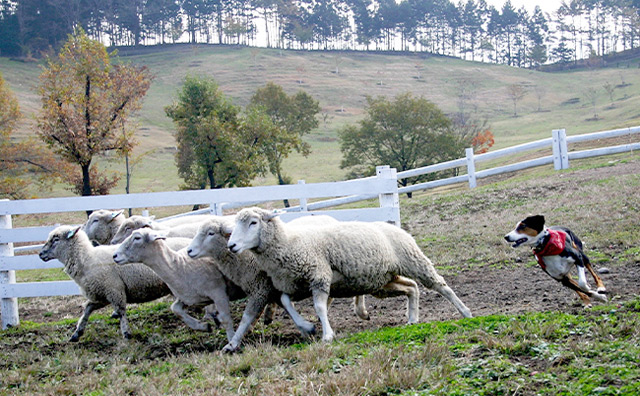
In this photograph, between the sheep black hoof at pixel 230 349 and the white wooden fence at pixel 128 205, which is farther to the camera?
the white wooden fence at pixel 128 205

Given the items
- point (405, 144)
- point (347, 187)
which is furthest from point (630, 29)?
point (347, 187)

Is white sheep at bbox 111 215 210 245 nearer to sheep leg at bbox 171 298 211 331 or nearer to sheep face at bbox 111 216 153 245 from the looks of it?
sheep face at bbox 111 216 153 245

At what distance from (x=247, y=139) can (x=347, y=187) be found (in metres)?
24.8

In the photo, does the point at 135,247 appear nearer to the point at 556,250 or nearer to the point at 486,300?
the point at 486,300

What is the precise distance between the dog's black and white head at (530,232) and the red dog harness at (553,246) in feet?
0.33

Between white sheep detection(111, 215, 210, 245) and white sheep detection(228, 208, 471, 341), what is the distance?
1817 mm

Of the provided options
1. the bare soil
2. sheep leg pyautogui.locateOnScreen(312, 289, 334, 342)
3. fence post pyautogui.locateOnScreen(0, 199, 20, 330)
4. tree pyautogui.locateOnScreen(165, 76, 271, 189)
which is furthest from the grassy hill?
sheep leg pyautogui.locateOnScreen(312, 289, 334, 342)

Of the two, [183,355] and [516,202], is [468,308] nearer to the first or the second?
[183,355]

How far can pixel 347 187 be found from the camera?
8.66 meters

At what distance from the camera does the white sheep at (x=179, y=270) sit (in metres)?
7.00

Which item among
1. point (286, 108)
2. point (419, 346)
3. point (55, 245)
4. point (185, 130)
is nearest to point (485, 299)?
point (419, 346)

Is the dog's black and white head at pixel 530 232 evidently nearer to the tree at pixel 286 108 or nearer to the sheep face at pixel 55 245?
the sheep face at pixel 55 245

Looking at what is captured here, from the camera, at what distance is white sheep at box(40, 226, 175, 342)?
25.2 ft

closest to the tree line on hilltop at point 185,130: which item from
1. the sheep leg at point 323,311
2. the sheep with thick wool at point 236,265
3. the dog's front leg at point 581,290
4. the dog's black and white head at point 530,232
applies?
the dog's black and white head at point 530,232
